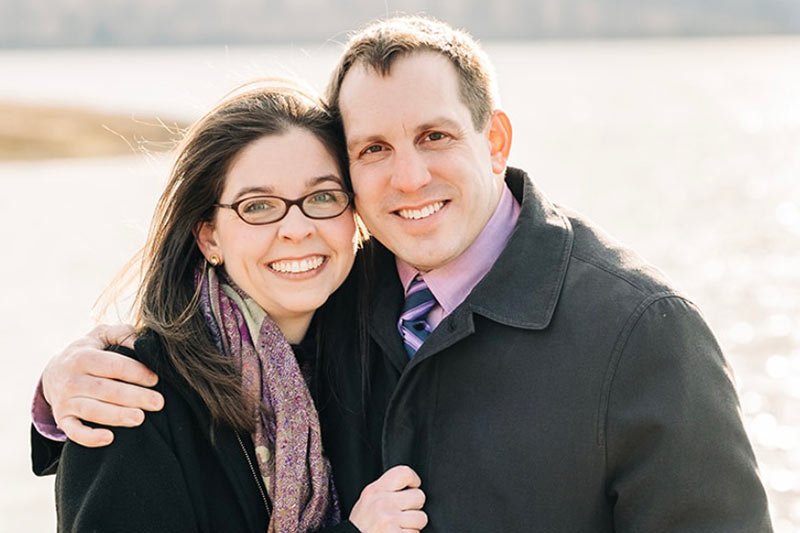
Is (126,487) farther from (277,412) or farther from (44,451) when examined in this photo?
(44,451)

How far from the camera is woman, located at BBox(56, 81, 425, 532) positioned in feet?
10.2

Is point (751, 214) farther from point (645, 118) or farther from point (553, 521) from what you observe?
Answer: point (645, 118)

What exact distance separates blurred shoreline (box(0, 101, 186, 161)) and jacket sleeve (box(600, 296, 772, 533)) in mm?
22812

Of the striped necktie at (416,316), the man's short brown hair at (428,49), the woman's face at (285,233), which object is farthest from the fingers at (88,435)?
the man's short brown hair at (428,49)

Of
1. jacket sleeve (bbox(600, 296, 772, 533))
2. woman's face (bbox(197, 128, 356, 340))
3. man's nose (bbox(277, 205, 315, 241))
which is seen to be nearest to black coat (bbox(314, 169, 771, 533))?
jacket sleeve (bbox(600, 296, 772, 533))

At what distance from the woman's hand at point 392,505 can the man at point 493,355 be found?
53 mm

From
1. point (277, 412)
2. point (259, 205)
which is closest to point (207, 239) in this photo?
point (259, 205)

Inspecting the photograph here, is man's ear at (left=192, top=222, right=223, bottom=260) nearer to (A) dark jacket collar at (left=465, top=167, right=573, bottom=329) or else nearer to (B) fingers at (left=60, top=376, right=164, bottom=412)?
(B) fingers at (left=60, top=376, right=164, bottom=412)

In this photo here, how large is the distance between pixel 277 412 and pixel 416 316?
0.54 metres

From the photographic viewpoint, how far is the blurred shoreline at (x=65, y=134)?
90.1ft

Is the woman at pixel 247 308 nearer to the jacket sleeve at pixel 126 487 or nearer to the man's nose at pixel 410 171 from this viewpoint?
the jacket sleeve at pixel 126 487

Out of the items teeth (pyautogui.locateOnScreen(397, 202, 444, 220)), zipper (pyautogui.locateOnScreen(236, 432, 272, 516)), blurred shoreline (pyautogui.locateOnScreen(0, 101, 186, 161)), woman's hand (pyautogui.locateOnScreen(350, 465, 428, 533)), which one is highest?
blurred shoreline (pyautogui.locateOnScreen(0, 101, 186, 161))

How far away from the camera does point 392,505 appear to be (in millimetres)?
3000

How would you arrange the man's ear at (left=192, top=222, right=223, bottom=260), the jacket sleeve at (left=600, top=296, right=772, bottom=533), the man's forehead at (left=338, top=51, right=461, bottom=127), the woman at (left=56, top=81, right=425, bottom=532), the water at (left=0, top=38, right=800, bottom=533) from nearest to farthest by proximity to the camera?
the jacket sleeve at (left=600, top=296, right=772, bottom=533) → the woman at (left=56, top=81, right=425, bottom=532) → the man's forehead at (left=338, top=51, right=461, bottom=127) → the man's ear at (left=192, top=222, right=223, bottom=260) → the water at (left=0, top=38, right=800, bottom=533)
